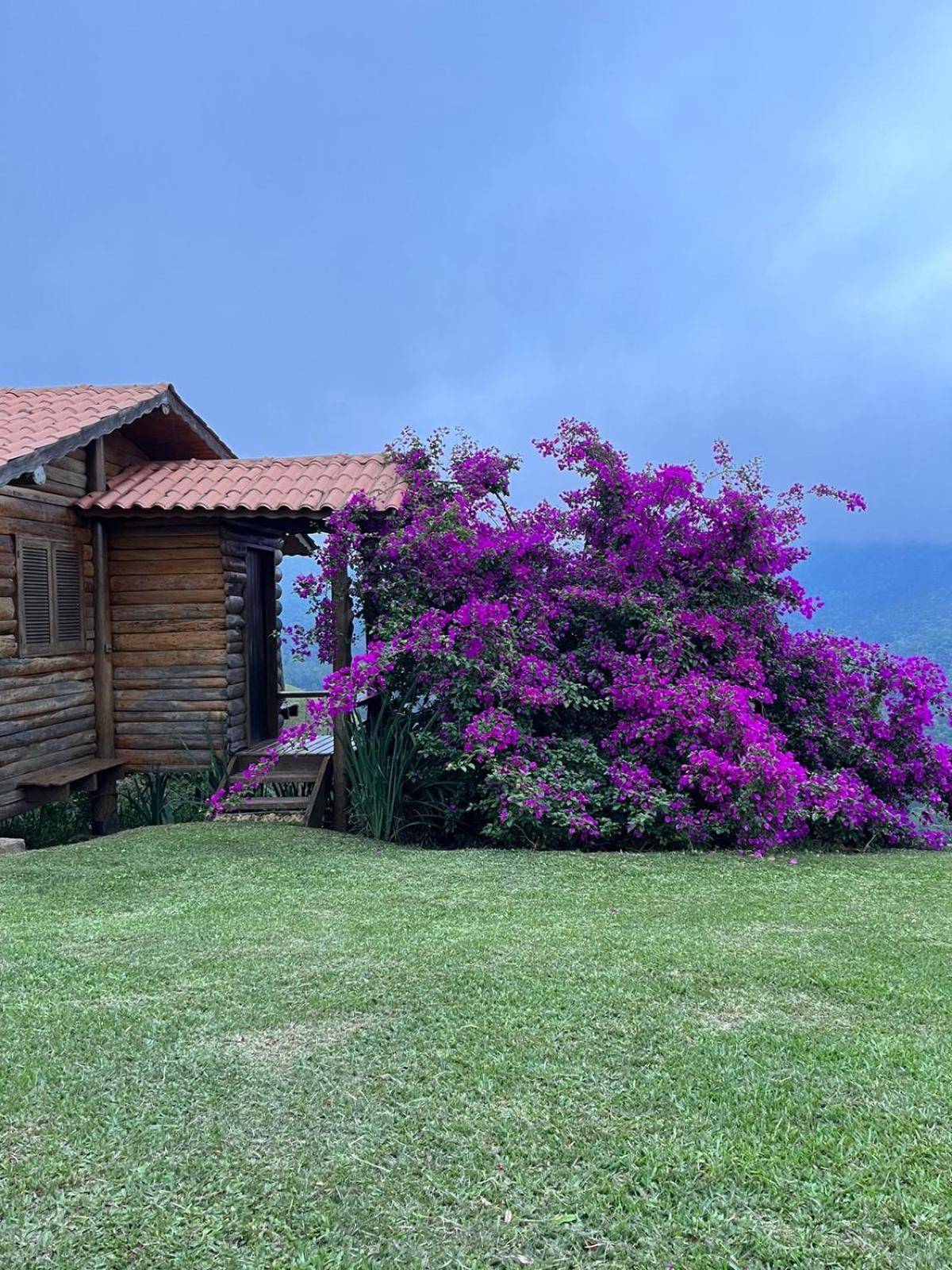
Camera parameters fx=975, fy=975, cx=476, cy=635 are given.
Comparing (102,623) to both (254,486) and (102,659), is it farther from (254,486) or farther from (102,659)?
(254,486)

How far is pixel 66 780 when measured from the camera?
28.9 feet

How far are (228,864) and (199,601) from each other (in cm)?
380

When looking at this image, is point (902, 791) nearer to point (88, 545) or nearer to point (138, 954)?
point (138, 954)

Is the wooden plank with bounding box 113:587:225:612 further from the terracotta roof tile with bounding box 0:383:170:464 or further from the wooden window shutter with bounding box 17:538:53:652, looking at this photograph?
the terracotta roof tile with bounding box 0:383:170:464

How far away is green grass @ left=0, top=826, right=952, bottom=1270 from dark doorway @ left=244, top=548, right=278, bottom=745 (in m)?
5.67

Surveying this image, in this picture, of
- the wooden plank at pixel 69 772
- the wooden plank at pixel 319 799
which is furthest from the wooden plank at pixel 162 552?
the wooden plank at pixel 319 799

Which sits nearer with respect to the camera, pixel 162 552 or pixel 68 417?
pixel 68 417

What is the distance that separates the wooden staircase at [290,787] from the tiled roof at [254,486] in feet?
7.70

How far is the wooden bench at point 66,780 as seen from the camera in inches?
346

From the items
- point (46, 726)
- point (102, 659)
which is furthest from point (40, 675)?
point (102, 659)

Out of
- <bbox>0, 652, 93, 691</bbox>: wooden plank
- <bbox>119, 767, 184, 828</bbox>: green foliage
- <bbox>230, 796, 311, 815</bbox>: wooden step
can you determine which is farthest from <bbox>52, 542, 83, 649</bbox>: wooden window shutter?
<bbox>230, 796, 311, 815</bbox>: wooden step

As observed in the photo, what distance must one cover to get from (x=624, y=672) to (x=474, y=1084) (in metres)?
5.65

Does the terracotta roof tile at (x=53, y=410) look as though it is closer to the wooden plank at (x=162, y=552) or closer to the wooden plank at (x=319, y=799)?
the wooden plank at (x=162, y=552)

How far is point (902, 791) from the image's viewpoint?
30.6ft
